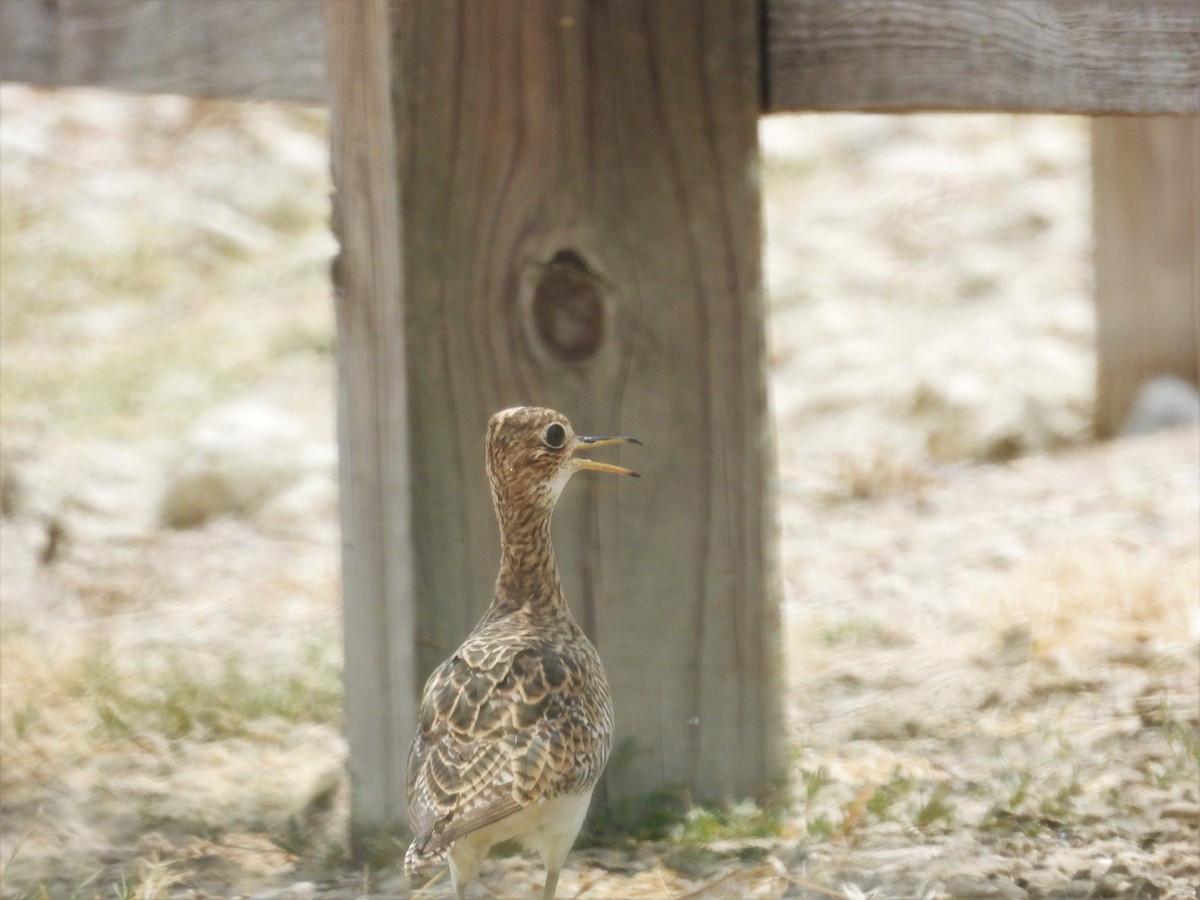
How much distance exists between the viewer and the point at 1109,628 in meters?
5.03

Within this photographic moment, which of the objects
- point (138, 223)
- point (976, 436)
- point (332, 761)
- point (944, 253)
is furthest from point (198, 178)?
point (332, 761)

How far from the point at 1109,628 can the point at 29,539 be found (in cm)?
438

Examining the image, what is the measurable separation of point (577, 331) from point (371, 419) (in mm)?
466

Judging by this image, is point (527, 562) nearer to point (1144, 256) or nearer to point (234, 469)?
point (234, 469)

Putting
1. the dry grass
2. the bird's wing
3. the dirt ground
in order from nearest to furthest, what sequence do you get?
the bird's wing < the dirt ground < the dry grass

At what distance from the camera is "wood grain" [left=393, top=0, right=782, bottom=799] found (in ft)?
11.1

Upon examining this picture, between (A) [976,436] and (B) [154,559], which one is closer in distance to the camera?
(B) [154,559]

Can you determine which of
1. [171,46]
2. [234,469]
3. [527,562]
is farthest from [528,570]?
[234,469]

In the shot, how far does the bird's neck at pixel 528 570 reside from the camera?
→ 3051 mm

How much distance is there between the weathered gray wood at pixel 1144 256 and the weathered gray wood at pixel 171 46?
4.71 metres

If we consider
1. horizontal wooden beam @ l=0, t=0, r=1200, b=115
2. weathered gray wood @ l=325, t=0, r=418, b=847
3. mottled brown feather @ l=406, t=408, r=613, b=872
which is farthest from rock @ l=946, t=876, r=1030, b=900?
horizontal wooden beam @ l=0, t=0, r=1200, b=115

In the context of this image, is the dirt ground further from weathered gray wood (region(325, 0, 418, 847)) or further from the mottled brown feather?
the mottled brown feather

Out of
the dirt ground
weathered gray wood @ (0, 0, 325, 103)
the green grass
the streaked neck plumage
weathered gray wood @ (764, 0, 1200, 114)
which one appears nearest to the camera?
the streaked neck plumage

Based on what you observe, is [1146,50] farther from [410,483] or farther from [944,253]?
[944,253]
